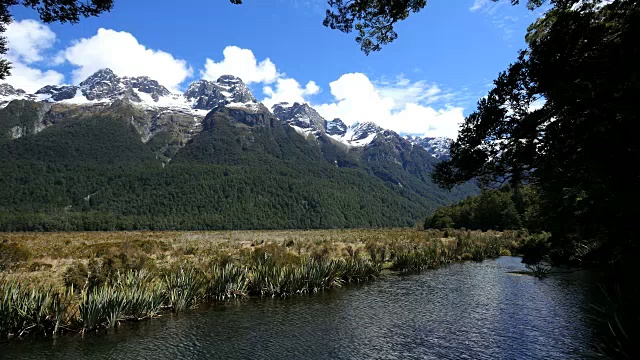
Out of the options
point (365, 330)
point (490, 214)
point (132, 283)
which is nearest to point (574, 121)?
point (365, 330)

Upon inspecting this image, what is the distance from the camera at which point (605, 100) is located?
7188 millimetres

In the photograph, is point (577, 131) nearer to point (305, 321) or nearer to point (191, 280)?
point (305, 321)

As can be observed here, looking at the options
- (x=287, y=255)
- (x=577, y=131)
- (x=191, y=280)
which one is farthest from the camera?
(x=287, y=255)

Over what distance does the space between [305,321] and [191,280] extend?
234 inches

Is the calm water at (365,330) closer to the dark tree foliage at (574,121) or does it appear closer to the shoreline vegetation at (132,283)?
the shoreline vegetation at (132,283)

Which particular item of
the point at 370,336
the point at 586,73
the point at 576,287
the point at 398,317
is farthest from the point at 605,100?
the point at 576,287

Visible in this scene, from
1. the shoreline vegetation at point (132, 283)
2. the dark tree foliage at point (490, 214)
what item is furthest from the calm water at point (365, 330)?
the dark tree foliage at point (490, 214)

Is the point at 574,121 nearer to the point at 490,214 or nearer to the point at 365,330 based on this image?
the point at 365,330

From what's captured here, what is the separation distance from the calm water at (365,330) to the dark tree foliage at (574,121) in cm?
551

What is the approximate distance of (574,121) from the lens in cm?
856

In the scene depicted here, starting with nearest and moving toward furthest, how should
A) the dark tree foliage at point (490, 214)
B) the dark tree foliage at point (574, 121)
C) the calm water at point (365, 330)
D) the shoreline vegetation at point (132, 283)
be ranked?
the dark tree foliage at point (574, 121), the calm water at point (365, 330), the shoreline vegetation at point (132, 283), the dark tree foliage at point (490, 214)

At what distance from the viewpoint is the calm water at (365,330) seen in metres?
11.5

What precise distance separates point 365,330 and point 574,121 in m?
9.94

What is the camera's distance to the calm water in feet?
37.8
